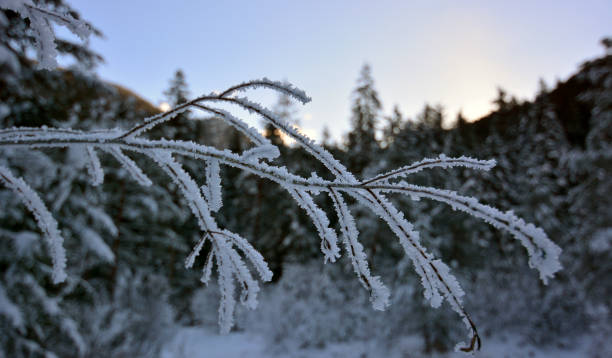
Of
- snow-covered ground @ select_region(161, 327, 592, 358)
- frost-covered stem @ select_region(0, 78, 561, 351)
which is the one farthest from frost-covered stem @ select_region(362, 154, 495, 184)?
snow-covered ground @ select_region(161, 327, 592, 358)

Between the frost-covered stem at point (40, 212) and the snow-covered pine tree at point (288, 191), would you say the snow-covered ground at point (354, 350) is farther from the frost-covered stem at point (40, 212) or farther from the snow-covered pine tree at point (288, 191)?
the snow-covered pine tree at point (288, 191)

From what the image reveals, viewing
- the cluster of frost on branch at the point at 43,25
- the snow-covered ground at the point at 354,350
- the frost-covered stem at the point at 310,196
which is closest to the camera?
the frost-covered stem at the point at 310,196

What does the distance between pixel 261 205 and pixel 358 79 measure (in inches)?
424

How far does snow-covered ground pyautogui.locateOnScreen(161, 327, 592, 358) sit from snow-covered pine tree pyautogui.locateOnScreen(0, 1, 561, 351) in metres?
10.1

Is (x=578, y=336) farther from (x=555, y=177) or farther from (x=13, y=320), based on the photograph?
(x=13, y=320)

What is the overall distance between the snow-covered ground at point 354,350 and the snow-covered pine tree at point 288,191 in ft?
33.0

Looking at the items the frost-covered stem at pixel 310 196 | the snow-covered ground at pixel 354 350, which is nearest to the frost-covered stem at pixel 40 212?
the frost-covered stem at pixel 310 196

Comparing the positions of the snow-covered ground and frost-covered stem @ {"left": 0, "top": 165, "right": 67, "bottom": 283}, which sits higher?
frost-covered stem @ {"left": 0, "top": 165, "right": 67, "bottom": 283}

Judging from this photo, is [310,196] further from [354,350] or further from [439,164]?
[354,350]

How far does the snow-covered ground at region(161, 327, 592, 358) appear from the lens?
1030 centimetres

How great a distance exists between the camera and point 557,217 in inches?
742

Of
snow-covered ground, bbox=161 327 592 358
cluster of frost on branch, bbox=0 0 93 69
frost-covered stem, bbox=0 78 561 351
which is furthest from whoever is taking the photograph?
snow-covered ground, bbox=161 327 592 358

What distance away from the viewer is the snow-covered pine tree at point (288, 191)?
0.61 metres

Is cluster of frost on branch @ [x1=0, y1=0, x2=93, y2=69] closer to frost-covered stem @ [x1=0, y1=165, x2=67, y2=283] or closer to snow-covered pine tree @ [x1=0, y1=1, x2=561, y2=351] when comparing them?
snow-covered pine tree @ [x1=0, y1=1, x2=561, y2=351]
